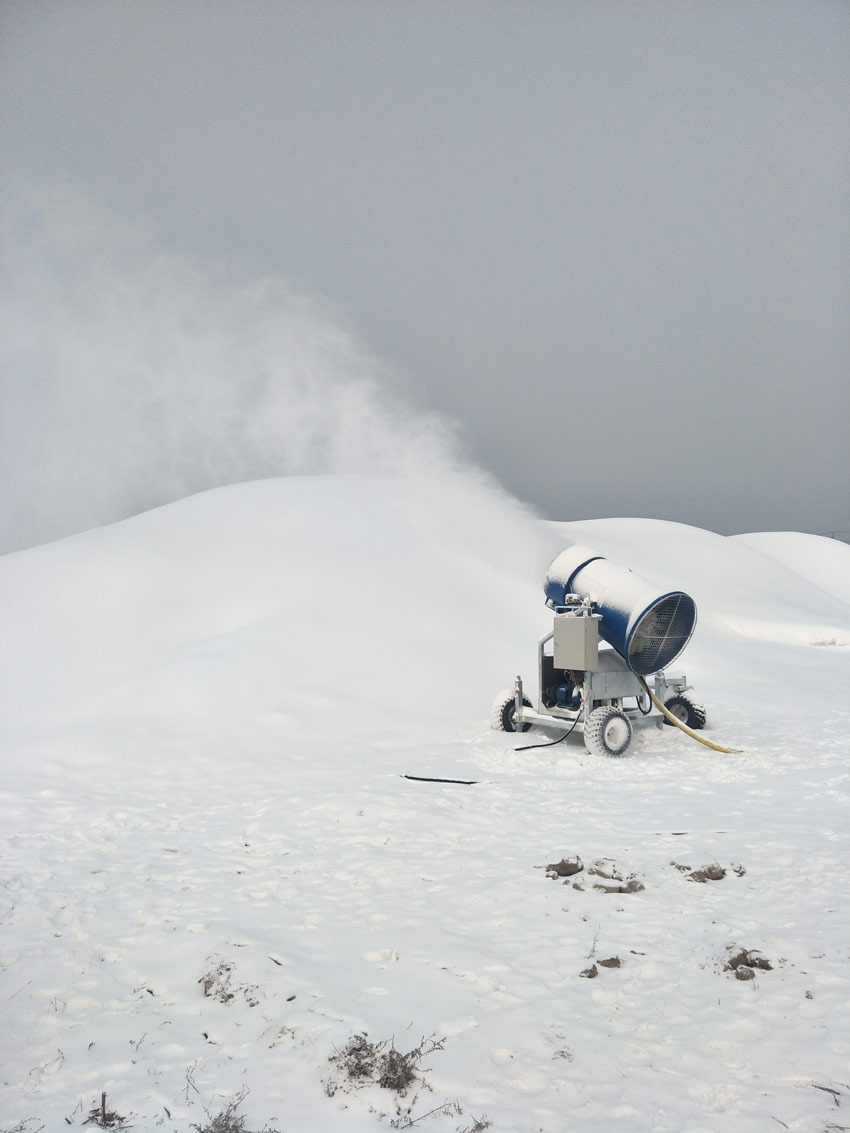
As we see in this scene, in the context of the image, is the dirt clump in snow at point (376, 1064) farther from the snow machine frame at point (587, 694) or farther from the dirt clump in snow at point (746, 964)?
the snow machine frame at point (587, 694)

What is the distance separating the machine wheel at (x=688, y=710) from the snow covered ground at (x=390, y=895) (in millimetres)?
363

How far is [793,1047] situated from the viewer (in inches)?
147

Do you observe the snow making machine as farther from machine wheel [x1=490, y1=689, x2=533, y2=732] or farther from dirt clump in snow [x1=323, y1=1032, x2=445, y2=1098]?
dirt clump in snow [x1=323, y1=1032, x2=445, y2=1098]

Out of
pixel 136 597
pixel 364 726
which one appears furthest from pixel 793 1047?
pixel 136 597

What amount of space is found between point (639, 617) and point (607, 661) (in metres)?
0.85

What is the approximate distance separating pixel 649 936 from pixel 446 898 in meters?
1.36

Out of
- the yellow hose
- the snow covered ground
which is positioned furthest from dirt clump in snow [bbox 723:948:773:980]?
the yellow hose

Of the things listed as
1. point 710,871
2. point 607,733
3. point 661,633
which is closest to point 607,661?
point 661,633

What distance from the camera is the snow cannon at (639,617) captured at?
1027 cm

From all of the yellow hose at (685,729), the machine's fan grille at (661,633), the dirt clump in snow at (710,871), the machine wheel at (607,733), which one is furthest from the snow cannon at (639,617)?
the dirt clump in snow at (710,871)

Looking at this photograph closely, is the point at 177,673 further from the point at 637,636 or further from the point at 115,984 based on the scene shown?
the point at 115,984

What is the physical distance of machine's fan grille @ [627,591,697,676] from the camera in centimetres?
1033

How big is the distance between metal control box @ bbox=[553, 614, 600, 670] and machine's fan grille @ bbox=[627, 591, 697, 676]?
1.61 feet

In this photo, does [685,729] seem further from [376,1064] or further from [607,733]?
[376,1064]
